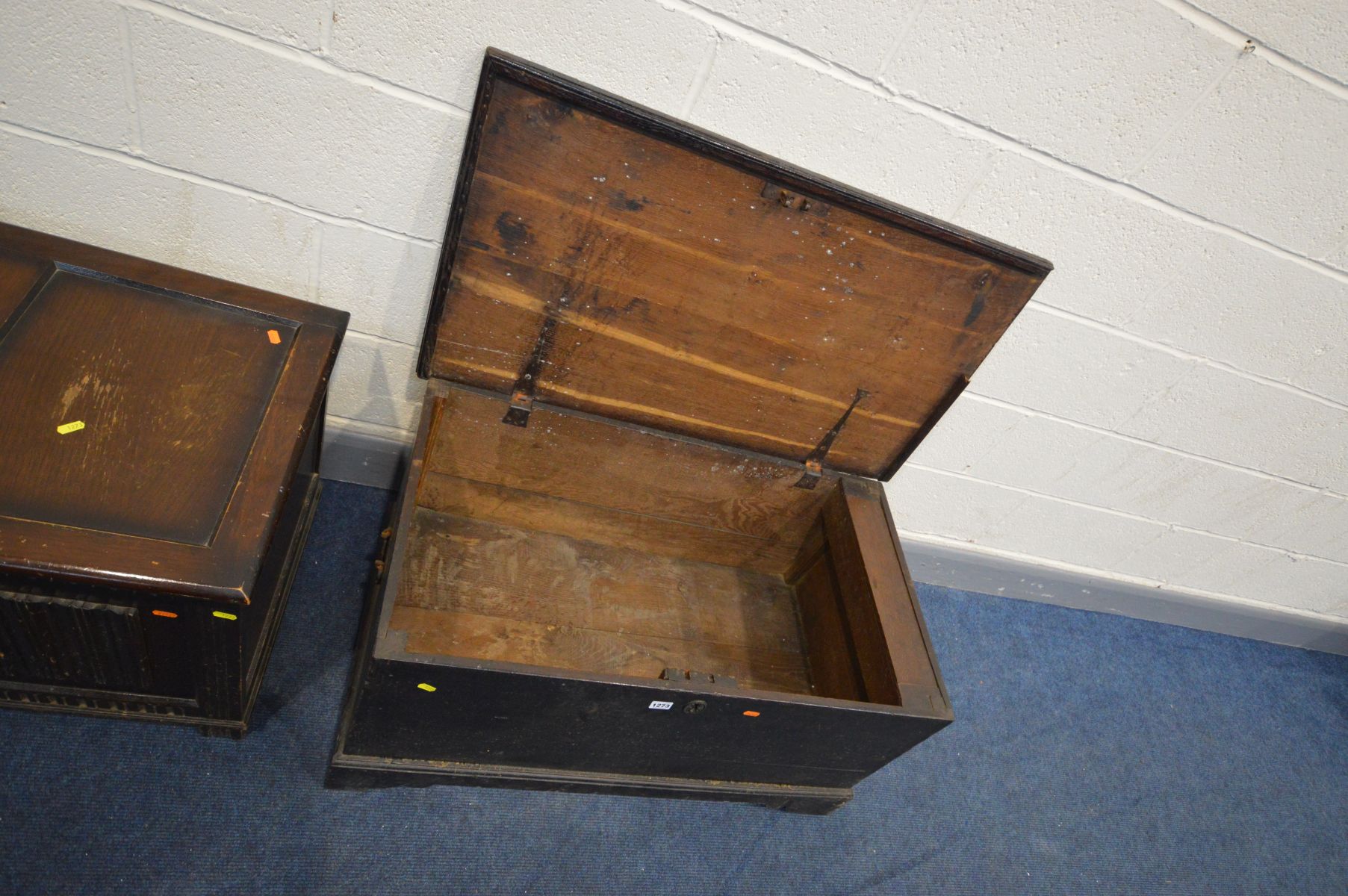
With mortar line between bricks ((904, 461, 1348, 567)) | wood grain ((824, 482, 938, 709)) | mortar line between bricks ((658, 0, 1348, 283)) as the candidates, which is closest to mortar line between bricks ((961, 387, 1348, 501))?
mortar line between bricks ((904, 461, 1348, 567))

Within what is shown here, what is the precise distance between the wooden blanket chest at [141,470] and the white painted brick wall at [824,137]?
0.14 m

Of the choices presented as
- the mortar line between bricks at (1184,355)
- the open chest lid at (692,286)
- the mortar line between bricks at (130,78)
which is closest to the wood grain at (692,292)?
the open chest lid at (692,286)

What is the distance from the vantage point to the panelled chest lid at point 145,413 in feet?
2.98

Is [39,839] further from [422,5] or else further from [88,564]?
[422,5]

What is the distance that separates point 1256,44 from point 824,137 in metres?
0.65

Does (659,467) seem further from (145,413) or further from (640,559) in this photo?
(145,413)

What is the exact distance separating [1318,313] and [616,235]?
1377mm

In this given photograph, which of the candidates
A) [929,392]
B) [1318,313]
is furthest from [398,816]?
[1318,313]

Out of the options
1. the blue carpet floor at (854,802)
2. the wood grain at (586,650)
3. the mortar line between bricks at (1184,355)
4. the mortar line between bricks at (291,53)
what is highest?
the mortar line between bricks at (1184,355)

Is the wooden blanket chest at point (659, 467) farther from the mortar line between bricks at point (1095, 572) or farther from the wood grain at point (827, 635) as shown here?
the mortar line between bricks at point (1095, 572)

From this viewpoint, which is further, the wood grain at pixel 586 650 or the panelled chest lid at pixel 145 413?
the wood grain at pixel 586 650

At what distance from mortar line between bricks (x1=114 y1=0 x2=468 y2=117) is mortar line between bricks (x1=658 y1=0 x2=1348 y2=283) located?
0.35 metres

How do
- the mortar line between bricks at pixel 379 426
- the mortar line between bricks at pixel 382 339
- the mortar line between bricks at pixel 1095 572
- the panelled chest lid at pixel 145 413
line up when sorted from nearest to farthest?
the panelled chest lid at pixel 145 413
the mortar line between bricks at pixel 382 339
the mortar line between bricks at pixel 379 426
the mortar line between bricks at pixel 1095 572

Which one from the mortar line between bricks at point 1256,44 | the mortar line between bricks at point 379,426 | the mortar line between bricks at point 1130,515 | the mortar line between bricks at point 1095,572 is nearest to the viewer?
the mortar line between bricks at point 1256,44
